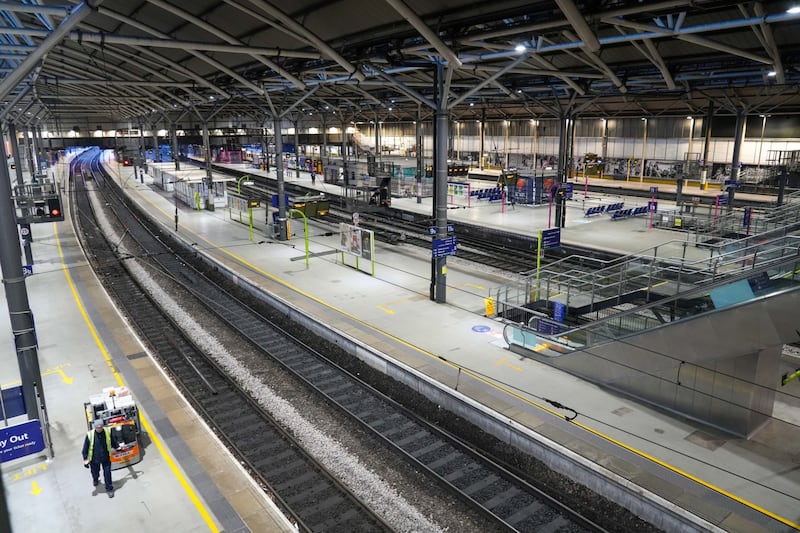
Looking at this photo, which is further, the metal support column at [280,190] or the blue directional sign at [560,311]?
the metal support column at [280,190]

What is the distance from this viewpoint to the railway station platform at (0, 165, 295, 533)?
795 cm

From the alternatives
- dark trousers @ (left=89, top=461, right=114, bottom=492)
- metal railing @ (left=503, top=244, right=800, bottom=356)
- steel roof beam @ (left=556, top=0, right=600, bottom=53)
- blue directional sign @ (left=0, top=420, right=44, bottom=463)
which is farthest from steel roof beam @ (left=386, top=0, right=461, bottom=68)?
blue directional sign @ (left=0, top=420, right=44, bottom=463)

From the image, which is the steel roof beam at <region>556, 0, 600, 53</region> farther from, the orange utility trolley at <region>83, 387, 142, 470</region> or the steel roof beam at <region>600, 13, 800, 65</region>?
the orange utility trolley at <region>83, 387, 142, 470</region>

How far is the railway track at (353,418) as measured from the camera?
8734mm

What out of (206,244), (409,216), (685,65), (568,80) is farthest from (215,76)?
(685,65)

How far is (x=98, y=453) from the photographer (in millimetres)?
8344

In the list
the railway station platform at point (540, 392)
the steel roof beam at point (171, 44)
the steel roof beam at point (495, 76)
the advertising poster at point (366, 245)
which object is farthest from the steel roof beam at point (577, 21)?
the advertising poster at point (366, 245)

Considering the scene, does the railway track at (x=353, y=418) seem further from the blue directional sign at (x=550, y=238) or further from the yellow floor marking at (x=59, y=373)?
the blue directional sign at (x=550, y=238)

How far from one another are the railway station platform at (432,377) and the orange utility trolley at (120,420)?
250 mm

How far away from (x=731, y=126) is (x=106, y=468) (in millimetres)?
49715

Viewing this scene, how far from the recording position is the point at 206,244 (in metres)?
27.0

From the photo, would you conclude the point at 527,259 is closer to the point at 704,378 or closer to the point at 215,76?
the point at 704,378

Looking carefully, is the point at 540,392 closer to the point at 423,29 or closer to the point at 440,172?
the point at 440,172

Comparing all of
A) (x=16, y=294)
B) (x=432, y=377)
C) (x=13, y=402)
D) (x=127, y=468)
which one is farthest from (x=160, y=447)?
(x=432, y=377)
